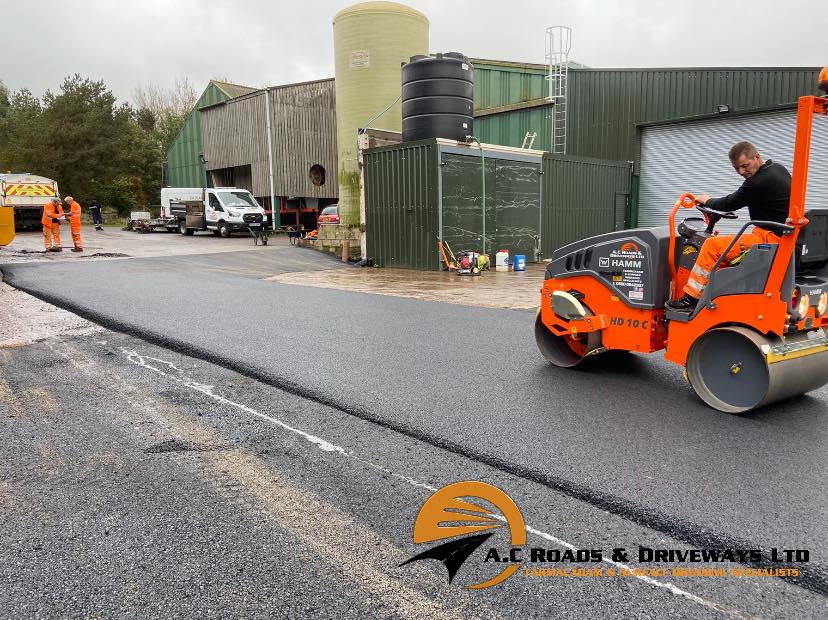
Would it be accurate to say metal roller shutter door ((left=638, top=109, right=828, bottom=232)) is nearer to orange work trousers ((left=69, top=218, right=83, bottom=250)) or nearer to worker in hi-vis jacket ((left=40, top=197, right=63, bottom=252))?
orange work trousers ((left=69, top=218, right=83, bottom=250))

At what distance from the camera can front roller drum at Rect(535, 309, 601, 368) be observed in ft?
19.0

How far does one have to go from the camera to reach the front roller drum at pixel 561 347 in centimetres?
578

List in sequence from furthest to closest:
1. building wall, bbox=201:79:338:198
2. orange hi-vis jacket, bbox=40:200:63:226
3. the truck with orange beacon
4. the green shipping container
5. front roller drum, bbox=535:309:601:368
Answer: building wall, bbox=201:79:338:198 → the truck with orange beacon → orange hi-vis jacket, bbox=40:200:63:226 → the green shipping container → front roller drum, bbox=535:309:601:368

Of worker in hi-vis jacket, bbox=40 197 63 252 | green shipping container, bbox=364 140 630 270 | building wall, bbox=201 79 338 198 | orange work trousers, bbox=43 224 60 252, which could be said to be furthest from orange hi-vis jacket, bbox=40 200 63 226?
building wall, bbox=201 79 338 198

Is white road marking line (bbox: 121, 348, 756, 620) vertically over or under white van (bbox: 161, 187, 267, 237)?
under

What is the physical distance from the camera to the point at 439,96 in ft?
47.5

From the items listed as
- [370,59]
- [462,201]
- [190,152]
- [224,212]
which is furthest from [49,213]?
[190,152]

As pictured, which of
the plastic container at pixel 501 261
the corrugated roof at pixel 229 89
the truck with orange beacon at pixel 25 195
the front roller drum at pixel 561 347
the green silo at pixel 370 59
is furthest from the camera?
the corrugated roof at pixel 229 89

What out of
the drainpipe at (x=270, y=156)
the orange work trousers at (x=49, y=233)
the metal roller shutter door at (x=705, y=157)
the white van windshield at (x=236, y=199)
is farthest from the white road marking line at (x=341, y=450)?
the drainpipe at (x=270, y=156)

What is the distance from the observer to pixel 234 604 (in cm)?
239

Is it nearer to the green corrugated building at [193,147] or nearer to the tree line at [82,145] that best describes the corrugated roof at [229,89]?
the green corrugated building at [193,147]

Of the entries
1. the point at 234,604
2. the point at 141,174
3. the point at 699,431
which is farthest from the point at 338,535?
the point at 141,174

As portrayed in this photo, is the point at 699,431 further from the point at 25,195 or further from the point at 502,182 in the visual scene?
the point at 25,195

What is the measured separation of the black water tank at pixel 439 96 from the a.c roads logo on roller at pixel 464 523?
485 inches
